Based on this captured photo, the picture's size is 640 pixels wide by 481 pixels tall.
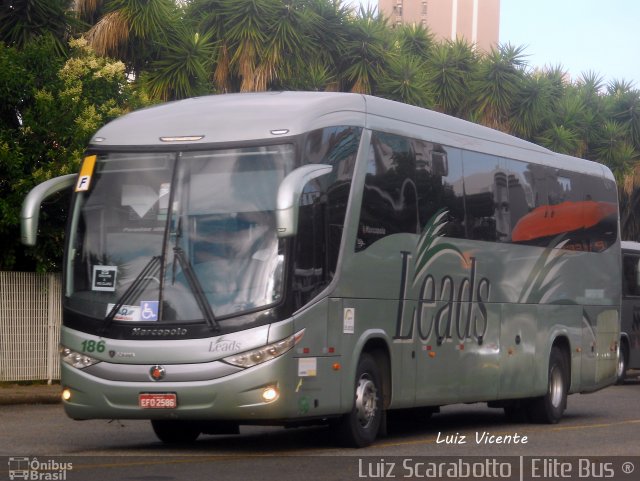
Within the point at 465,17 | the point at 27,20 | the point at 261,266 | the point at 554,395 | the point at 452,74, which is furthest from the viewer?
the point at 465,17

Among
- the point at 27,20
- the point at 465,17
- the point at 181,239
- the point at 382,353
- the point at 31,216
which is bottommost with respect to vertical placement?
the point at 382,353

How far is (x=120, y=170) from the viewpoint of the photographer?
39.6 ft

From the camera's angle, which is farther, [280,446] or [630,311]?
[630,311]

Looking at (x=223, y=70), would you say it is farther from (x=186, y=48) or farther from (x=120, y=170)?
(x=120, y=170)

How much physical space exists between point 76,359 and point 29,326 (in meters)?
9.75

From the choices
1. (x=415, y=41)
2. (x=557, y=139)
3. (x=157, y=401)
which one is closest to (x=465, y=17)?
(x=557, y=139)

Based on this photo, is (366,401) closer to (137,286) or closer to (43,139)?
(137,286)

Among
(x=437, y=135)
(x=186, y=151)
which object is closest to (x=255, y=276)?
(x=186, y=151)

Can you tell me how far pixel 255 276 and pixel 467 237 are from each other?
4.39 meters

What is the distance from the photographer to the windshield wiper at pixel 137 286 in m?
11.5

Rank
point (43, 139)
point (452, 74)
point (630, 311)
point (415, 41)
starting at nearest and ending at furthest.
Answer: point (43, 139) → point (630, 311) → point (452, 74) → point (415, 41)

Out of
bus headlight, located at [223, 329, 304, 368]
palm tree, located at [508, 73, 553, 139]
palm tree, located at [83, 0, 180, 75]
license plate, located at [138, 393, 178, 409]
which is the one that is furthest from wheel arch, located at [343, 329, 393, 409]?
palm tree, located at [508, 73, 553, 139]

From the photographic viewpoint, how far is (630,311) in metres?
28.6

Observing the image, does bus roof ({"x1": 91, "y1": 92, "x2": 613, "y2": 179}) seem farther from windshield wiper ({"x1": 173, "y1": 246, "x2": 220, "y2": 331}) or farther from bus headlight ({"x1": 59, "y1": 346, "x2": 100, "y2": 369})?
bus headlight ({"x1": 59, "y1": 346, "x2": 100, "y2": 369})
